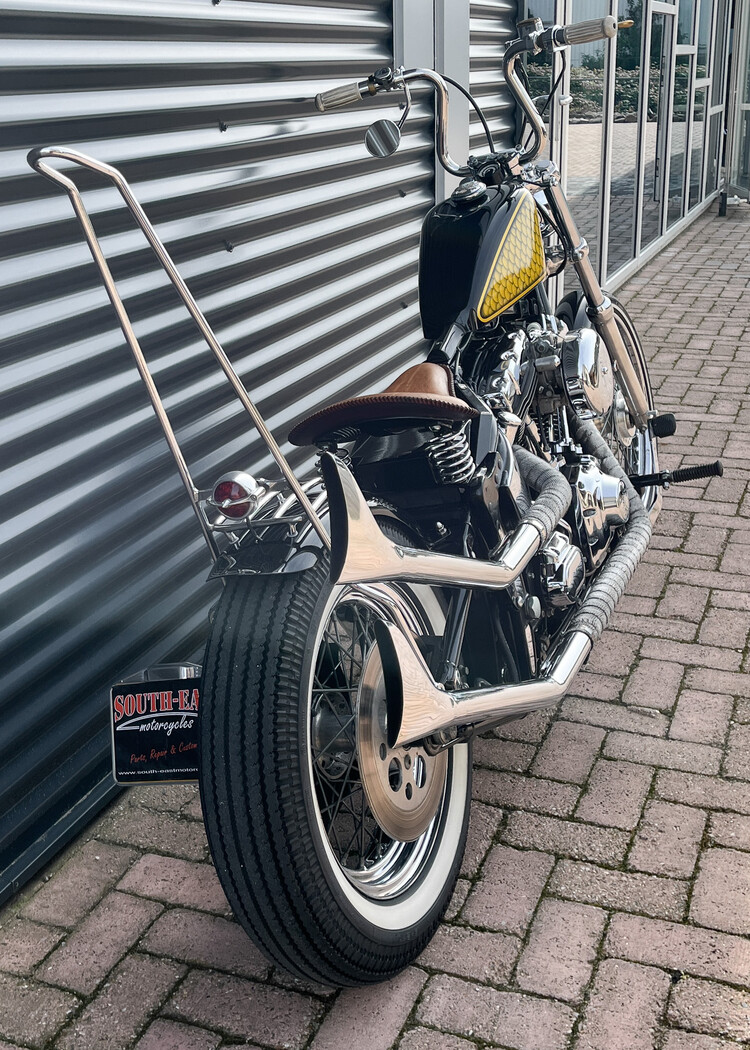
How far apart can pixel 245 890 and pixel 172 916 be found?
0.60m

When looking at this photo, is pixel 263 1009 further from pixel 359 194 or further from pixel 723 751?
pixel 359 194

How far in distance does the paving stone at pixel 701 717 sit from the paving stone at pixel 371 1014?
1.10 meters

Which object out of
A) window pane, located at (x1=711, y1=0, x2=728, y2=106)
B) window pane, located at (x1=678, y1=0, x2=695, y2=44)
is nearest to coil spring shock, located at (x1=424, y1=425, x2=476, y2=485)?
window pane, located at (x1=678, y1=0, x2=695, y2=44)

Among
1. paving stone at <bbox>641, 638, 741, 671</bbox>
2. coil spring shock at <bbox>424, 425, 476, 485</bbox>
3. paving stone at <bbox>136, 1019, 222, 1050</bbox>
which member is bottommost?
paving stone at <bbox>136, 1019, 222, 1050</bbox>

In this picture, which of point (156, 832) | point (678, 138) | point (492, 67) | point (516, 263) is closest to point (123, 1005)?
point (156, 832)

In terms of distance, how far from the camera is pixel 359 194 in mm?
4078

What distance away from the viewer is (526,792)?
269 centimetres

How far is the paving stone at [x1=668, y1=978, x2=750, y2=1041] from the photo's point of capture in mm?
1973

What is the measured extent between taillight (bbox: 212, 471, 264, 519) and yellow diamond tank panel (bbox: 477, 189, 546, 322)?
998 mm

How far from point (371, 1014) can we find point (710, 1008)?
64 cm

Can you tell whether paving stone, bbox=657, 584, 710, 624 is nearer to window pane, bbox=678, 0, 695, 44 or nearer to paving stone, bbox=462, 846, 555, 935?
paving stone, bbox=462, 846, 555, 935

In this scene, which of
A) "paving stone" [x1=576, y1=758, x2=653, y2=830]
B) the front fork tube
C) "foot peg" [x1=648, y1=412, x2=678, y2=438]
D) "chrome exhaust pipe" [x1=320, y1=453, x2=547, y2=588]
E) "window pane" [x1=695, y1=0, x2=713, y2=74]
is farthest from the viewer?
"window pane" [x1=695, y1=0, x2=713, y2=74]

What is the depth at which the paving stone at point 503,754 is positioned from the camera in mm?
2799

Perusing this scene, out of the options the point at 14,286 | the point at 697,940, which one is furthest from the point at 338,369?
the point at 697,940
